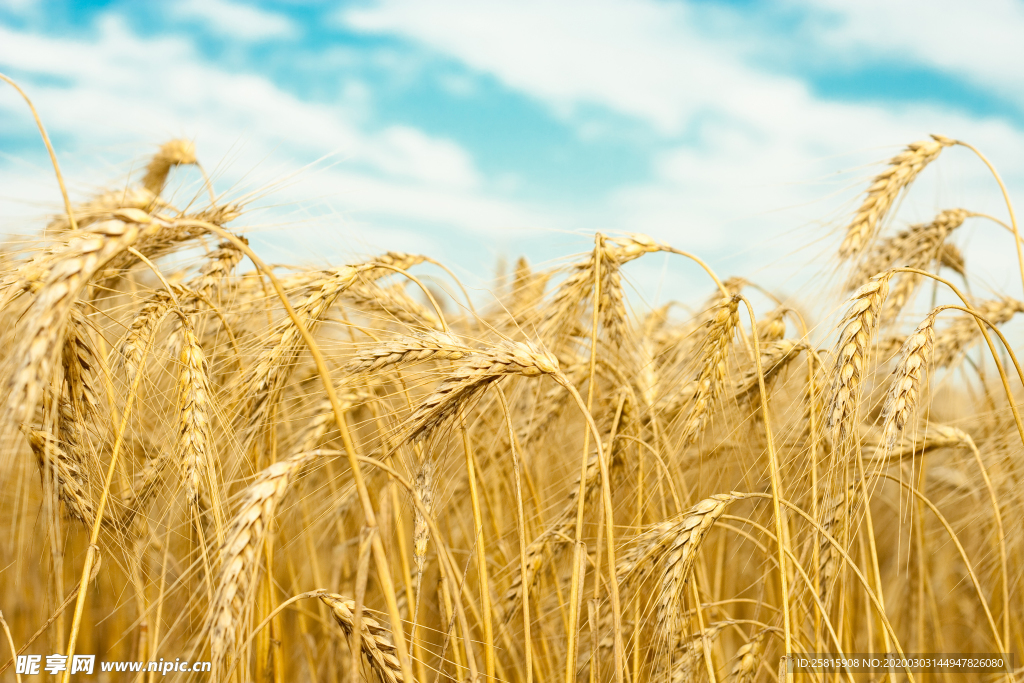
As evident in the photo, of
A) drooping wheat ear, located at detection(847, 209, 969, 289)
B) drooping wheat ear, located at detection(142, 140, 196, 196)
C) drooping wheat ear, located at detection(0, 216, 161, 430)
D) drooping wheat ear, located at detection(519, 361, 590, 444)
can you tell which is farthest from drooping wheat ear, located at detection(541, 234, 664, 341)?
drooping wheat ear, located at detection(142, 140, 196, 196)

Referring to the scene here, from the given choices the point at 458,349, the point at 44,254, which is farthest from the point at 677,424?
the point at 44,254

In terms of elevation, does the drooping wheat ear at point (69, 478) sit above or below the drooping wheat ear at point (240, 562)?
above

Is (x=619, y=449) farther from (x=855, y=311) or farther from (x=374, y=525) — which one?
(x=374, y=525)

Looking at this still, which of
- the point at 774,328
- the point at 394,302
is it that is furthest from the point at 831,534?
the point at 394,302

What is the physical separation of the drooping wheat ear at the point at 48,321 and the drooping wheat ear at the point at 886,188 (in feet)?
6.64

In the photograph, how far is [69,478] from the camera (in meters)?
1.53

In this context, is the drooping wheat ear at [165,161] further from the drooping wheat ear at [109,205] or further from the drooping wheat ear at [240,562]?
the drooping wheat ear at [240,562]

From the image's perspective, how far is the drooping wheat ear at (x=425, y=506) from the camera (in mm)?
1267

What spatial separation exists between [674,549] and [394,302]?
1.18 metres

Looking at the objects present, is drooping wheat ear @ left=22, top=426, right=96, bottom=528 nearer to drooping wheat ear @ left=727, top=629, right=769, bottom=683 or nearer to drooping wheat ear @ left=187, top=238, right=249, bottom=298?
drooping wheat ear @ left=187, top=238, right=249, bottom=298

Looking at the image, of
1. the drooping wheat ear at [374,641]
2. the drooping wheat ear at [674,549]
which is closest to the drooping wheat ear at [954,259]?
the drooping wheat ear at [674,549]

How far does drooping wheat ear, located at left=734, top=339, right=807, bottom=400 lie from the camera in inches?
75.4

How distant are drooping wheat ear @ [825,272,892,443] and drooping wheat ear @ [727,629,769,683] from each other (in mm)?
541

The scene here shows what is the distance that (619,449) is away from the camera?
1.93 metres
